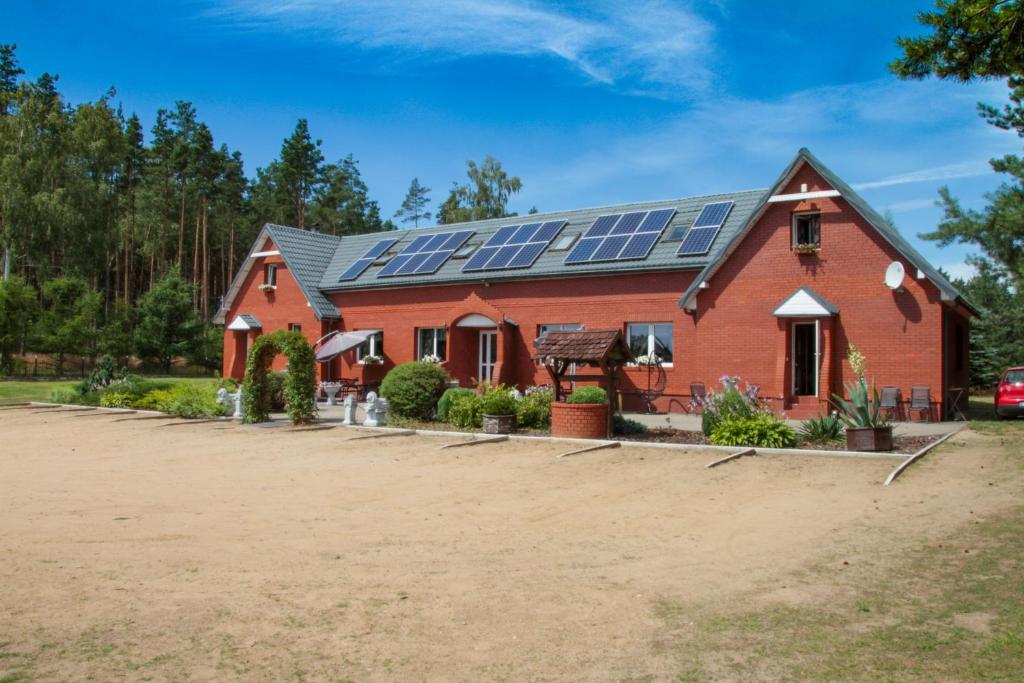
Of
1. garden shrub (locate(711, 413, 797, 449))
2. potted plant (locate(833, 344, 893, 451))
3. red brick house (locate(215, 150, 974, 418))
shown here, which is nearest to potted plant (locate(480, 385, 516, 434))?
garden shrub (locate(711, 413, 797, 449))

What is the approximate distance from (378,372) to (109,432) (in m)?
11.9

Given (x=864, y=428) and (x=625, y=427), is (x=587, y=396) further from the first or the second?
(x=864, y=428)

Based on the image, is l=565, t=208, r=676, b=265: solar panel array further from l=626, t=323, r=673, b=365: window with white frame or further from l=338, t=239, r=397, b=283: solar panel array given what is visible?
l=338, t=239, r=397, b=283: solar panel array

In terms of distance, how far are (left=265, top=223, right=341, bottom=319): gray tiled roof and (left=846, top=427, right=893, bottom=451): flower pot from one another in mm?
20257

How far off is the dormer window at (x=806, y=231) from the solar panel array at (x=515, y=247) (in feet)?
27.4

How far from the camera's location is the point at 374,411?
18.2m

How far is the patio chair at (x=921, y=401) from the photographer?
18344 millimetres

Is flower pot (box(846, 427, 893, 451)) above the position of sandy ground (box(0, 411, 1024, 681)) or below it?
above

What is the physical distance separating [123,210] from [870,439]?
52.8m

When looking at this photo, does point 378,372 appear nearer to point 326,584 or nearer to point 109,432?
point 109,432

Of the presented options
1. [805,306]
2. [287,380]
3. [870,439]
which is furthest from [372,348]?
[870,439]

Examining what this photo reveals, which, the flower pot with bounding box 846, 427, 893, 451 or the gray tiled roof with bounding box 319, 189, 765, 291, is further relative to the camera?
the gray tiled roof with bounding box 319, 189, 765, 291

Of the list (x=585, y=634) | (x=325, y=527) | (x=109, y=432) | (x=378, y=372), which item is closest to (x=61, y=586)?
(x=325, y=527)

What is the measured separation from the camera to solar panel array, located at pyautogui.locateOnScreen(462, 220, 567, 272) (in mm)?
25938
